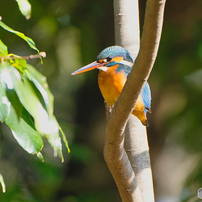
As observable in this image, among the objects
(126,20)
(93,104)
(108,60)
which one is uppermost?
(126,20)

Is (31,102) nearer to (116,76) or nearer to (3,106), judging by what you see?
(3,106)

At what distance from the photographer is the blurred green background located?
82.9 inches

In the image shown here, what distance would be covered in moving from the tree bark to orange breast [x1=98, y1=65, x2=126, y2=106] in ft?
0.48

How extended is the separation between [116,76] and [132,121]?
243mm

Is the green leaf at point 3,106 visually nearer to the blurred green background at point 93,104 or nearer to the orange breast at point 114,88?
the orange breast at point 114,88

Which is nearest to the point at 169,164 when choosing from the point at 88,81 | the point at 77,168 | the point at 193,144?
the point at 193,144

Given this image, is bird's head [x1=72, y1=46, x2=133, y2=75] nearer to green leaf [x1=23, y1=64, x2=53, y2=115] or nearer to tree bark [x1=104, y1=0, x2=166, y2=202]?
tree bark [x1=104, y1=0, x2=166, y2=202]

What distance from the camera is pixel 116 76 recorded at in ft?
4.98

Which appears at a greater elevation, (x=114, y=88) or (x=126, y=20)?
(x=126, y=20)

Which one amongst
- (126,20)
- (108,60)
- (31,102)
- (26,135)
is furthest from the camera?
(108,60)

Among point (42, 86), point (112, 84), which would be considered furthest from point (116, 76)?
point (42, 86)

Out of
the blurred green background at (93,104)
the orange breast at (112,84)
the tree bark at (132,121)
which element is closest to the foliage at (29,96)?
the tree bark at (132,121)

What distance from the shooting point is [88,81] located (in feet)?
7.59

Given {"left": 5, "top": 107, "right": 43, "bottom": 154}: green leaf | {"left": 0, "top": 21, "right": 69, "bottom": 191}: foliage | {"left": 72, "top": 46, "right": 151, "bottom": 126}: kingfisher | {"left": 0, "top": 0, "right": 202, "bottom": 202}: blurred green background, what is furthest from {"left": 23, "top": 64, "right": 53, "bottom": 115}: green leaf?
{"left": 0, "top": 0, "right": 202, "bottom": 202}: blurred green background
